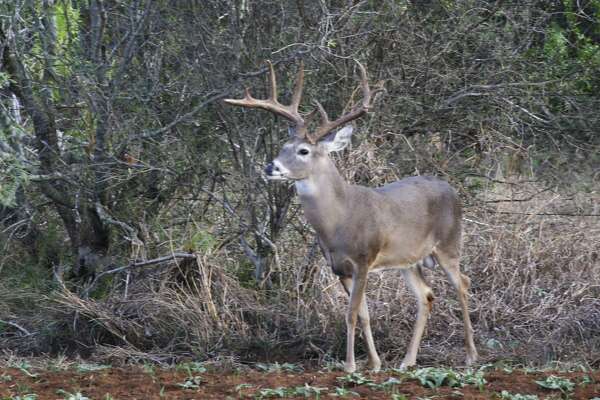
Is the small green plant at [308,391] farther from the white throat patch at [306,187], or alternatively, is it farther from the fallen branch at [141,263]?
A: the fallen branch at [141,263]

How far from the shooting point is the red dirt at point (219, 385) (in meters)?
6.18

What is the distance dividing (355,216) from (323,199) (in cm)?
29

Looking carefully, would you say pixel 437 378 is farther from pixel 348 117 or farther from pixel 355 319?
pixel 348 117

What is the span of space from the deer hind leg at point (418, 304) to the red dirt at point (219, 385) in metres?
1.65

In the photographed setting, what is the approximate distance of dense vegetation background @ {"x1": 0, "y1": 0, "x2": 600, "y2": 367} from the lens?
9148 mm

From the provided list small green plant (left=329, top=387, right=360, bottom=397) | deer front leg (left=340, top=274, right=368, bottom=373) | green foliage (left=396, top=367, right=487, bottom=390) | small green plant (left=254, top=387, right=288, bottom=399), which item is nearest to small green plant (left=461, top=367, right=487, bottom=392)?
green foliage (left=396, top=367, right=487, bottom=390)

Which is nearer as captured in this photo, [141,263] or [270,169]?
[270,169]

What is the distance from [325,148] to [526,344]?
238cm

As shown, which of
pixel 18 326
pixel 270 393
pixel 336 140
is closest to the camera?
pixel 270 393

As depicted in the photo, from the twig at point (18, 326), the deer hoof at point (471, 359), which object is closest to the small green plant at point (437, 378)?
the deer hoof at point (471, 359)

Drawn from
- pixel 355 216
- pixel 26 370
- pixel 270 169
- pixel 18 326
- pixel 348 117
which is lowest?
pixel 18 326

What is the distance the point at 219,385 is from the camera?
650 centimetres

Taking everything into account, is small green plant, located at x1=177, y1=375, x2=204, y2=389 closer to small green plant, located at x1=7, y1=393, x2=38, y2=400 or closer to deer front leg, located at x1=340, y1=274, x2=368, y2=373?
small green plant, located at x1=7, y1=393, x2=38, y2=400

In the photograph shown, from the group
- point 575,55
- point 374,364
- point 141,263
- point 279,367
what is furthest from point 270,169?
point 575,55
